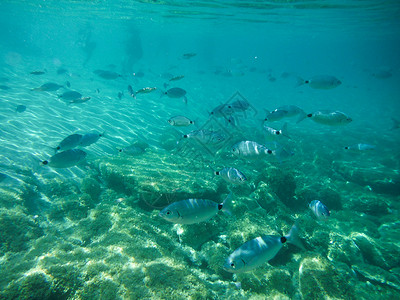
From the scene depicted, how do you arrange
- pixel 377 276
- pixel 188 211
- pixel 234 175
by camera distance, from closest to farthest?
1. pixel 188 211
2. pixel 234 175
3. pixel 377 276

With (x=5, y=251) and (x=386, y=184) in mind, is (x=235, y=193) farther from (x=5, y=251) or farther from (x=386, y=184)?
(x=386, y=184)

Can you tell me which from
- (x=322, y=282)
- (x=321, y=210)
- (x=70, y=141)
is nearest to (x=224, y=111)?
(x=321, y=210)

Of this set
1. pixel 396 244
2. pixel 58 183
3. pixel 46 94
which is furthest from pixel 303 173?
pixel 46 94

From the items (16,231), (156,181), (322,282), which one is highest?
(322,282)

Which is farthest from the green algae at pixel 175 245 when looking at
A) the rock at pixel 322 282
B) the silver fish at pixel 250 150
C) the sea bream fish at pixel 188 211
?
the silver fish at pixel 250 150

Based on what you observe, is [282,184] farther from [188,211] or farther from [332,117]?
[188,211]

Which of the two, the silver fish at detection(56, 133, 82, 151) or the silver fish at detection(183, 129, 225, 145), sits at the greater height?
the silver fish at detection(183, 129, 225, 145)

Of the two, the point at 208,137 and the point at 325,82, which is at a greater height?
the point at 325,82

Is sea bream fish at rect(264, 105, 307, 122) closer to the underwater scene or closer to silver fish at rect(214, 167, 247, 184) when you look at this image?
the underwater scene

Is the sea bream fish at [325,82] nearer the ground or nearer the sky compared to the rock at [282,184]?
nearer the sky

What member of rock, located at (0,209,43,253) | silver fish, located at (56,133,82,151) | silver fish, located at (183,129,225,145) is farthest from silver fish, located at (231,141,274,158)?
rock, located at (0,209,43,253)

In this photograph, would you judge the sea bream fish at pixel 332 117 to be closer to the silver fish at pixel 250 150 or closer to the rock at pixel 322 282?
the silver fish at pixel 250 150

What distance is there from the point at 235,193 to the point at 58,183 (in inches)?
244

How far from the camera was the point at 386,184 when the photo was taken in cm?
923
